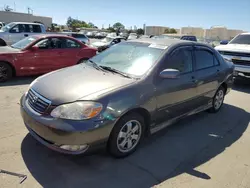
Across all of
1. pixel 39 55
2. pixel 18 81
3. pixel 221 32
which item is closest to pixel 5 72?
pixel 18 81

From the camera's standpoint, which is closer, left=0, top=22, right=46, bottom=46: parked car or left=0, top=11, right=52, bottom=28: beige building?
left=0, top=22, right=46, bottom=46: parked car

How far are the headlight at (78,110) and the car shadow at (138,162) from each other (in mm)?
550

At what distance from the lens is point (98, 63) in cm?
419

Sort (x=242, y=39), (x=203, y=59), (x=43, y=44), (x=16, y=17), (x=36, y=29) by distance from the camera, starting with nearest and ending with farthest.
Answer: (x=203, y=59) → (x=43, y=44) → (x=242, y=39) → (x=36, y=29) → (x=16, y=17)

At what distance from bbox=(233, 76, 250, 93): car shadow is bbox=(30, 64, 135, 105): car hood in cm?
603

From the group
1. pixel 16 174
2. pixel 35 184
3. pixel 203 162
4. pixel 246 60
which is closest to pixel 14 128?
pixel 16 174

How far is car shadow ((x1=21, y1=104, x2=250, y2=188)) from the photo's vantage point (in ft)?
9.36

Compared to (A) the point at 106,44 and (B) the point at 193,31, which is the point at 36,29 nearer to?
(A) the point at 106,44

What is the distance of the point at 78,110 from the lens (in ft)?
9.25

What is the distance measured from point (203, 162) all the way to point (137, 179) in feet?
3.51

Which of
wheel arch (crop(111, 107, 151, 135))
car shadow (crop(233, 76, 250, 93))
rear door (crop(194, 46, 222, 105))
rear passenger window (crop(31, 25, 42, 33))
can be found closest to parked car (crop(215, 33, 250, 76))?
car shadow (crop(233, 76, 250, 93))

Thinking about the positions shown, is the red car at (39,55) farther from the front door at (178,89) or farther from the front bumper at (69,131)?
the front door at (178,89)

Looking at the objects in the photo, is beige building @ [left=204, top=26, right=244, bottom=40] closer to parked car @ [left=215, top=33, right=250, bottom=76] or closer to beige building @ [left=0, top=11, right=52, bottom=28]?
beige building @ [left=0, top=11, right=52, bottom=28]

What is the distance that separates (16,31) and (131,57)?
39.8 feet
